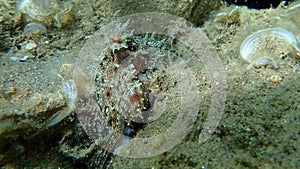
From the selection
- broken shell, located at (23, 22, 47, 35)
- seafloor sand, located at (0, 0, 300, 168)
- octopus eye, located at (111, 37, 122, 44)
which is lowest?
seafloor sand, located at (0, 0, 300, 168)

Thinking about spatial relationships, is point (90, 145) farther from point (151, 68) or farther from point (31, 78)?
point (151, 68)

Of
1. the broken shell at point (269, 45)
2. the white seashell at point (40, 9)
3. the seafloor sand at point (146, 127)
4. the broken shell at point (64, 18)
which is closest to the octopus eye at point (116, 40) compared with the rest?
the seafloor sand at point (146, 127)

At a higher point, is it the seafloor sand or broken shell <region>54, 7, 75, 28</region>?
broken shell <region>54, 7, 75, 28</region>

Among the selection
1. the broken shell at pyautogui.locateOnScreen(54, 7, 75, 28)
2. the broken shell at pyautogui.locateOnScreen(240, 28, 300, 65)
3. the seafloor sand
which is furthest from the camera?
the broken shell at pyautogui.locateOnScreen(54, 7, 75, 28)

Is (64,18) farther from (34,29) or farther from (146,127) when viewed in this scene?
(146,127)

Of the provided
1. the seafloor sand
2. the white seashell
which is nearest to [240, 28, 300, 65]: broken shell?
the seafloor sand

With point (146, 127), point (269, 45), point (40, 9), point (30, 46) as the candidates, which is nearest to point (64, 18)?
point (40, 9)

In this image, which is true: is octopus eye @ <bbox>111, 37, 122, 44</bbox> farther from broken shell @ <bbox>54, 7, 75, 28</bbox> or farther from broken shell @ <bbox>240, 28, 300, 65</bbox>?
broken shell @ <bbox>240, 28, 300, 65</bbox>

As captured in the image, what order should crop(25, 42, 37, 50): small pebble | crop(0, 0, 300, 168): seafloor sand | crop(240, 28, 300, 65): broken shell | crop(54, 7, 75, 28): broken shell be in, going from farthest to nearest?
1. crop(54, 7, 75, 28): broken shell
2. crop(25, 42, 37, 50): small pebble
3. crop(240, 28, 300, 65): broken shell
4. crop(0, 0, 300, 168): seafloor sand

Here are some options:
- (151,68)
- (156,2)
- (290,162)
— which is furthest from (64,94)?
(290,162)
